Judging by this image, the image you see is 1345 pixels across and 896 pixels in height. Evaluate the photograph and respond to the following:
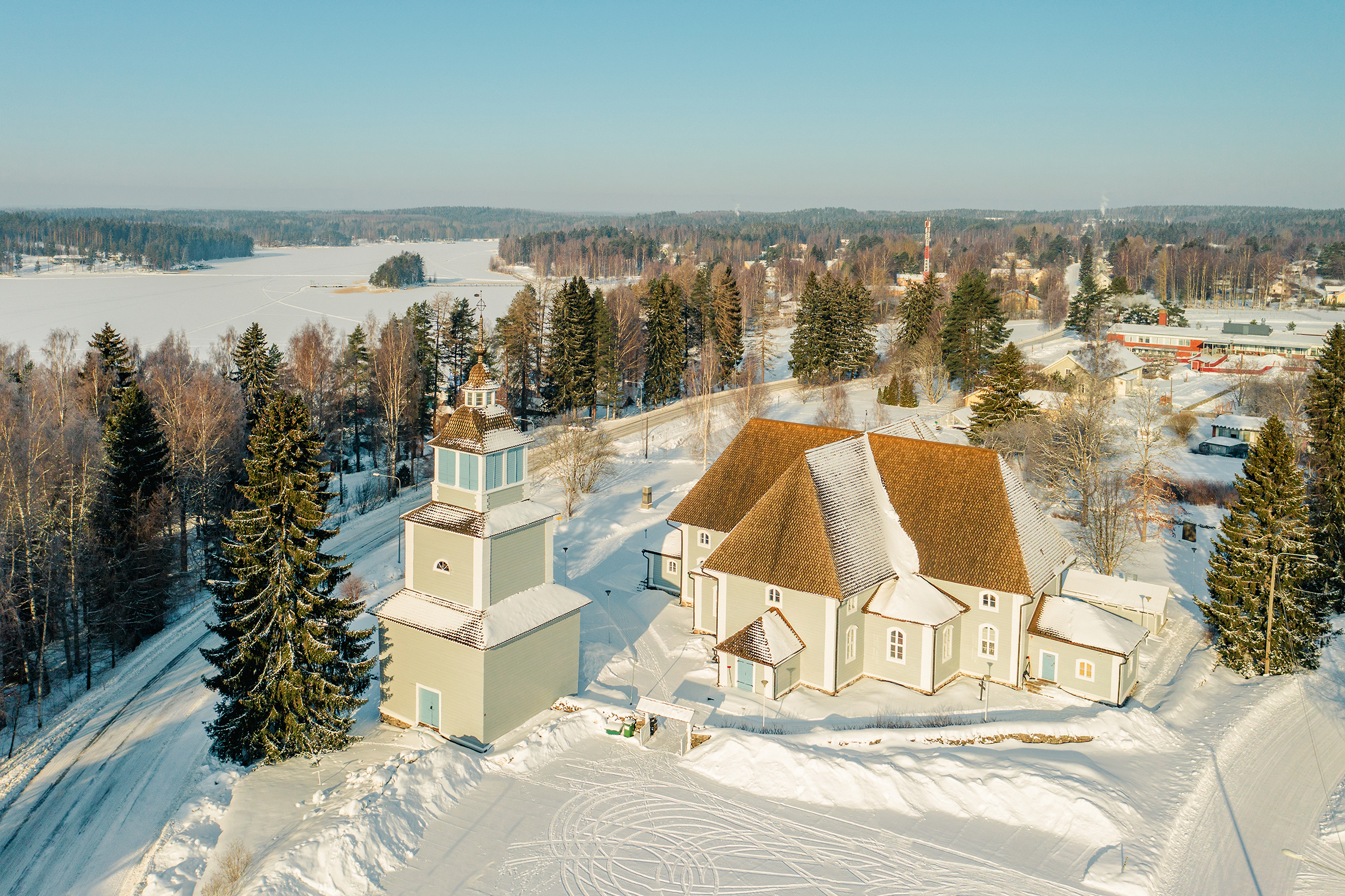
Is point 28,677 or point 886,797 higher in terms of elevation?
point 886,797

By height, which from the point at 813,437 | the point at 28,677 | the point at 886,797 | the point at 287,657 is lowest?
the point at 28,677

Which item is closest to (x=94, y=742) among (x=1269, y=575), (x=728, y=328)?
(x=1269, y=575)

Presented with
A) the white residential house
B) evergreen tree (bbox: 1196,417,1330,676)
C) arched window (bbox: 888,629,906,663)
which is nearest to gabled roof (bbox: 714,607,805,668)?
the white residential house

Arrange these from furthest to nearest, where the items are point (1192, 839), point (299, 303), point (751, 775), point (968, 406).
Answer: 1. point (299, 303)
2. point (968, 406)
3. point (751, 775)
4. point (1192, 839)

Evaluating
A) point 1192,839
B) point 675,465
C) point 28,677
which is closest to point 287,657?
point 28,677

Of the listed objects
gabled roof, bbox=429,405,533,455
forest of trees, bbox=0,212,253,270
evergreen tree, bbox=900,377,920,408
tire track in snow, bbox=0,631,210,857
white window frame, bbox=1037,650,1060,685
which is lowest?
tire track in snow, bbox=0,631,210,857

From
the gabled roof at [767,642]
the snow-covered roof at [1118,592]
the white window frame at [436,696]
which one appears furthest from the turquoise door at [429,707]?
the snow-covered roof at [1118,592]

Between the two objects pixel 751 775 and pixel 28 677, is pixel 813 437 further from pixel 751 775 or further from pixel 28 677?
pixel 28 677

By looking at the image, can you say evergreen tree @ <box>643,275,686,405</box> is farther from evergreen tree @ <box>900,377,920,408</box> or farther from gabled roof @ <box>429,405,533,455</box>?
gabled roof @ <box>429,405,533,455</box>
